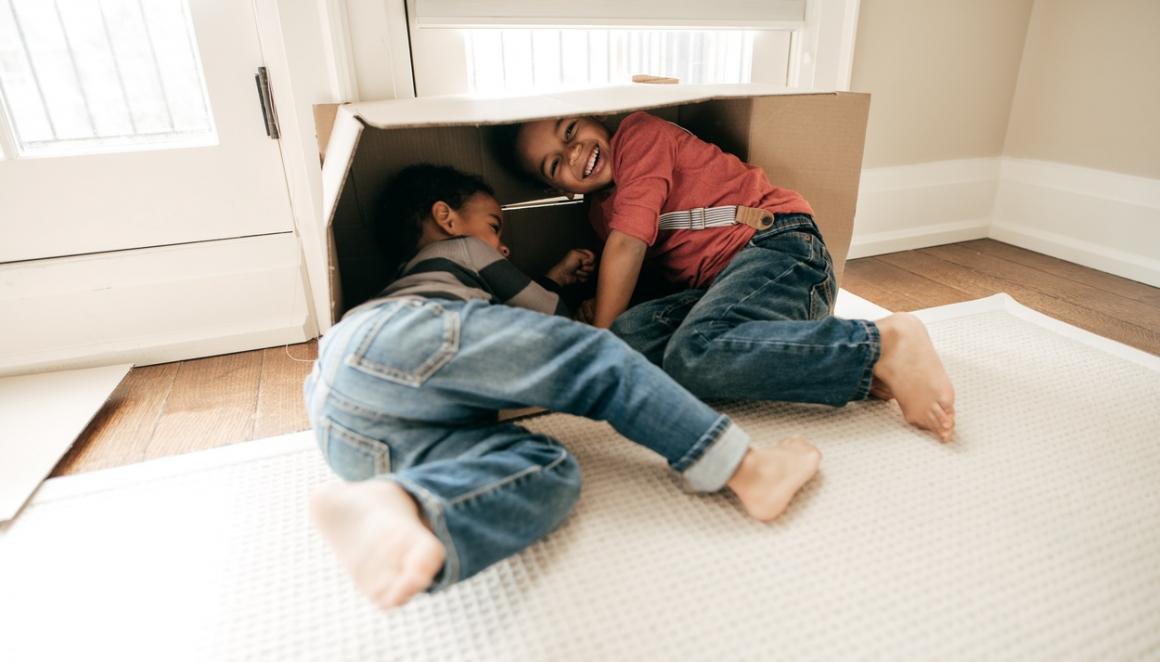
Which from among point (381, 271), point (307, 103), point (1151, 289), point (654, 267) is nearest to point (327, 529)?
point (381, 271)

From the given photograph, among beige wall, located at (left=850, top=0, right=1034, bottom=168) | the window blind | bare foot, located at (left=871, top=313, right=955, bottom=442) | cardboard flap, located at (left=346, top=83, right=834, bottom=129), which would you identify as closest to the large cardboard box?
cardboard flap, located at (left=346, top=83, right=834, bottom=129)

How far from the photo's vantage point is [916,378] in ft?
2.43

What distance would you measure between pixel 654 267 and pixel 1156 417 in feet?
2.19

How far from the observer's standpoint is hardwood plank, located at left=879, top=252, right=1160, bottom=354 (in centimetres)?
112

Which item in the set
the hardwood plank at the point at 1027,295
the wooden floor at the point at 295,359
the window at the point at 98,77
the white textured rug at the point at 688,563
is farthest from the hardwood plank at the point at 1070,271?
the window at the point at 98,77

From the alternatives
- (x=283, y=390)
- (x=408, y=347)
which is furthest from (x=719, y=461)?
(x=283, y=390)

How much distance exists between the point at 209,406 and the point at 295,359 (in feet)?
0.58

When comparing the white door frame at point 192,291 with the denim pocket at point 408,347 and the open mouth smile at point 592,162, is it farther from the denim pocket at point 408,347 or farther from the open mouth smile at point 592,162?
the denim pocket at point 408,347

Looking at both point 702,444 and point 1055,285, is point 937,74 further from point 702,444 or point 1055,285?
point 702,444

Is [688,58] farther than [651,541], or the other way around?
[688,58]

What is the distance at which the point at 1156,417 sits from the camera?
784 mm

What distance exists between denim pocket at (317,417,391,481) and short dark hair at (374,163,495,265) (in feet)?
1.00

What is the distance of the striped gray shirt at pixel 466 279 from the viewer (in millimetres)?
743

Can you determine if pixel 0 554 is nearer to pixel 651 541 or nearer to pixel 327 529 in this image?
pixel 327 529
